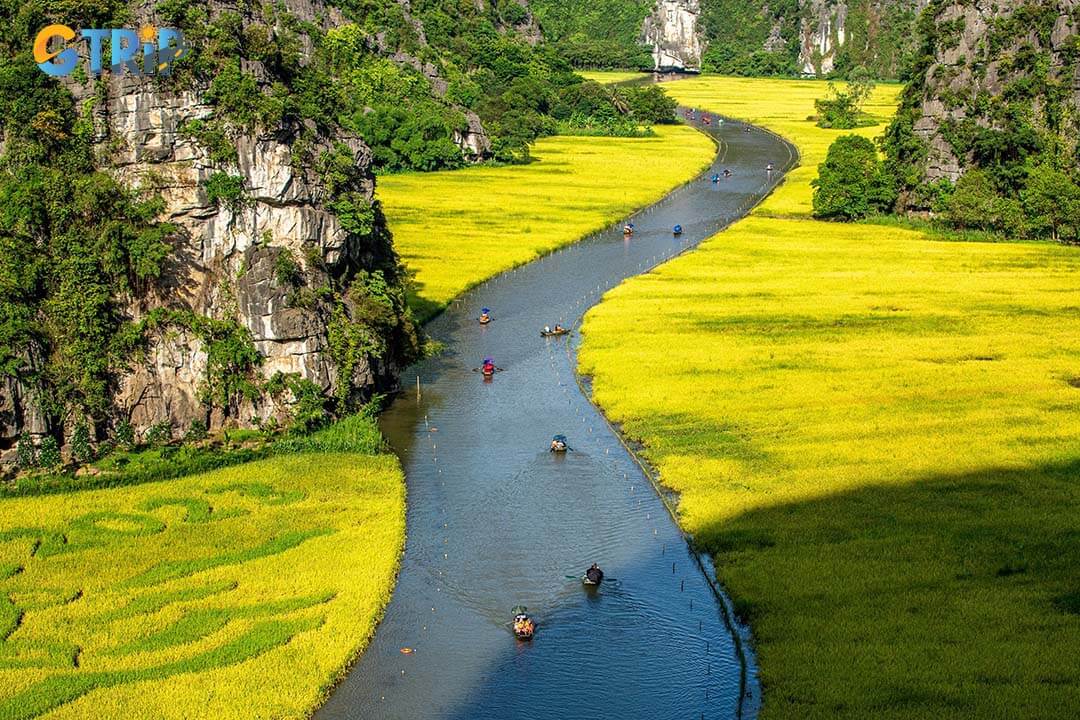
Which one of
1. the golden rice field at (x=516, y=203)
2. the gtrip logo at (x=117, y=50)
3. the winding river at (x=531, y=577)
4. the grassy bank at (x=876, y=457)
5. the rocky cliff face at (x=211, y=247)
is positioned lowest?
the winding river at (x=531, y=577)

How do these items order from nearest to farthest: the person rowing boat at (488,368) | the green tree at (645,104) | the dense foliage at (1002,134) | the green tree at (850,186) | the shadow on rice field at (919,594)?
the shadow on rice field at (919,594) < the person rowing boat at (488,368) < the dense foliage at (1002,134) < the green tree at (850,186) < the green tree at (645,104)

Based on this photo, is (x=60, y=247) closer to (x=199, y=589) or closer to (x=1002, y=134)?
(x=199, y=589)

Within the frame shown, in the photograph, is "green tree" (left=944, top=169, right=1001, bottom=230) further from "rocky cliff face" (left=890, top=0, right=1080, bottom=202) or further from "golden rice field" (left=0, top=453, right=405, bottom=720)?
"golden rice field" (left=0, top=453, right=405, bottom=720)

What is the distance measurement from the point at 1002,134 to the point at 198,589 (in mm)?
94230

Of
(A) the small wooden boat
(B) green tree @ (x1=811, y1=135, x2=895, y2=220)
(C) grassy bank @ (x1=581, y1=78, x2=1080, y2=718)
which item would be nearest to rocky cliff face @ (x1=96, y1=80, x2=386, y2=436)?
(C) grassy bank @ (x1=581, y1=78, x2=1080, y2=718)

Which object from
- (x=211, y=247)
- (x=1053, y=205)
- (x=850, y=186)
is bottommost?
(x=1053, y=205)

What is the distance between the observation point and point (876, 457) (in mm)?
55375

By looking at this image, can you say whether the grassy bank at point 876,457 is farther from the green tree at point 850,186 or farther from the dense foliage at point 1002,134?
the green tree at point 850,186

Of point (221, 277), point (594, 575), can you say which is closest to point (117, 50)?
point (221, 277)

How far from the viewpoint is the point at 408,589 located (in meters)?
44.7

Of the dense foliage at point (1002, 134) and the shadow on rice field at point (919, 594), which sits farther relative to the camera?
the dense foliage at point (1002, 134)

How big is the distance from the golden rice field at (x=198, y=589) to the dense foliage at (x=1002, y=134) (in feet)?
249

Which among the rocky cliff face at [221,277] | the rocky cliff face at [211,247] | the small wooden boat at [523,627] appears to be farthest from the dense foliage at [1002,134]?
the small wooden boat at [523,627]

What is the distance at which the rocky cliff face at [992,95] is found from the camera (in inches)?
4582
